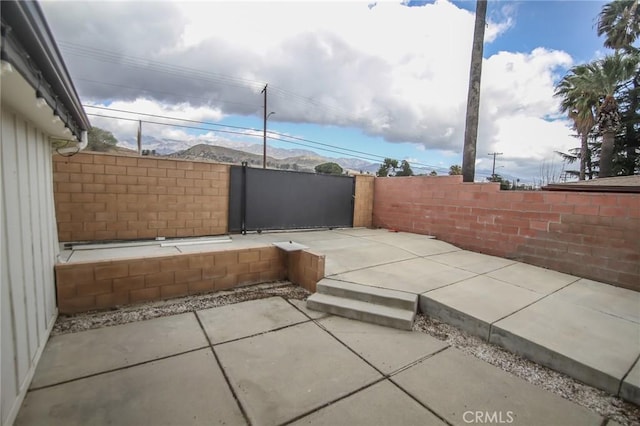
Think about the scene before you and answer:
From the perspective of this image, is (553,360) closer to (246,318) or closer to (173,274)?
(246,318)

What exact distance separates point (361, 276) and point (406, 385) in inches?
68.7

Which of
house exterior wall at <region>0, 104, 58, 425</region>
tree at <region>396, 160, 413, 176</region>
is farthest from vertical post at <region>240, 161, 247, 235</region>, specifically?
tree at <region>396, 160, 413, 176</region>

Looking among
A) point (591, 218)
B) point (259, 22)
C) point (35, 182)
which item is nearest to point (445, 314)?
point (591, 218)

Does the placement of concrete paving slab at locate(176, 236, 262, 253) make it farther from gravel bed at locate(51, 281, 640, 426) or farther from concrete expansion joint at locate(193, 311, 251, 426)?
concrete expansion joint at locate(193, 311, 251, 426)

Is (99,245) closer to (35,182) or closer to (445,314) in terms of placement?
(35,182)

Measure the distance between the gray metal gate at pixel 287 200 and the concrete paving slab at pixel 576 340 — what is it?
186 inches

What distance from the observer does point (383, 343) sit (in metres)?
2.54

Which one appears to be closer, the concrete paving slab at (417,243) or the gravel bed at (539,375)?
the gravel bed at (539,375)

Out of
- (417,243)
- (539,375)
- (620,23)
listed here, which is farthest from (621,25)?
(539,375)

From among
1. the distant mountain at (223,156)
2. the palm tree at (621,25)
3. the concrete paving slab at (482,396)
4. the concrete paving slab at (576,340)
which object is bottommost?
the concrete paving slab at (482,396)

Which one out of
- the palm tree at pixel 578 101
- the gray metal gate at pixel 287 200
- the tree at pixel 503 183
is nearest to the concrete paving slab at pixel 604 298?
the tree at pixel 503 183

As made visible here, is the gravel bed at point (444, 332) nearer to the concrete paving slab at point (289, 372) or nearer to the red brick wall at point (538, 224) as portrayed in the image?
the concrete paving slab at point (289, 372)

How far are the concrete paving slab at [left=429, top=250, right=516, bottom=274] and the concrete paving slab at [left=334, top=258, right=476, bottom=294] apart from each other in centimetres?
25

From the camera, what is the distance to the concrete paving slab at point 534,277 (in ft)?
11.9
